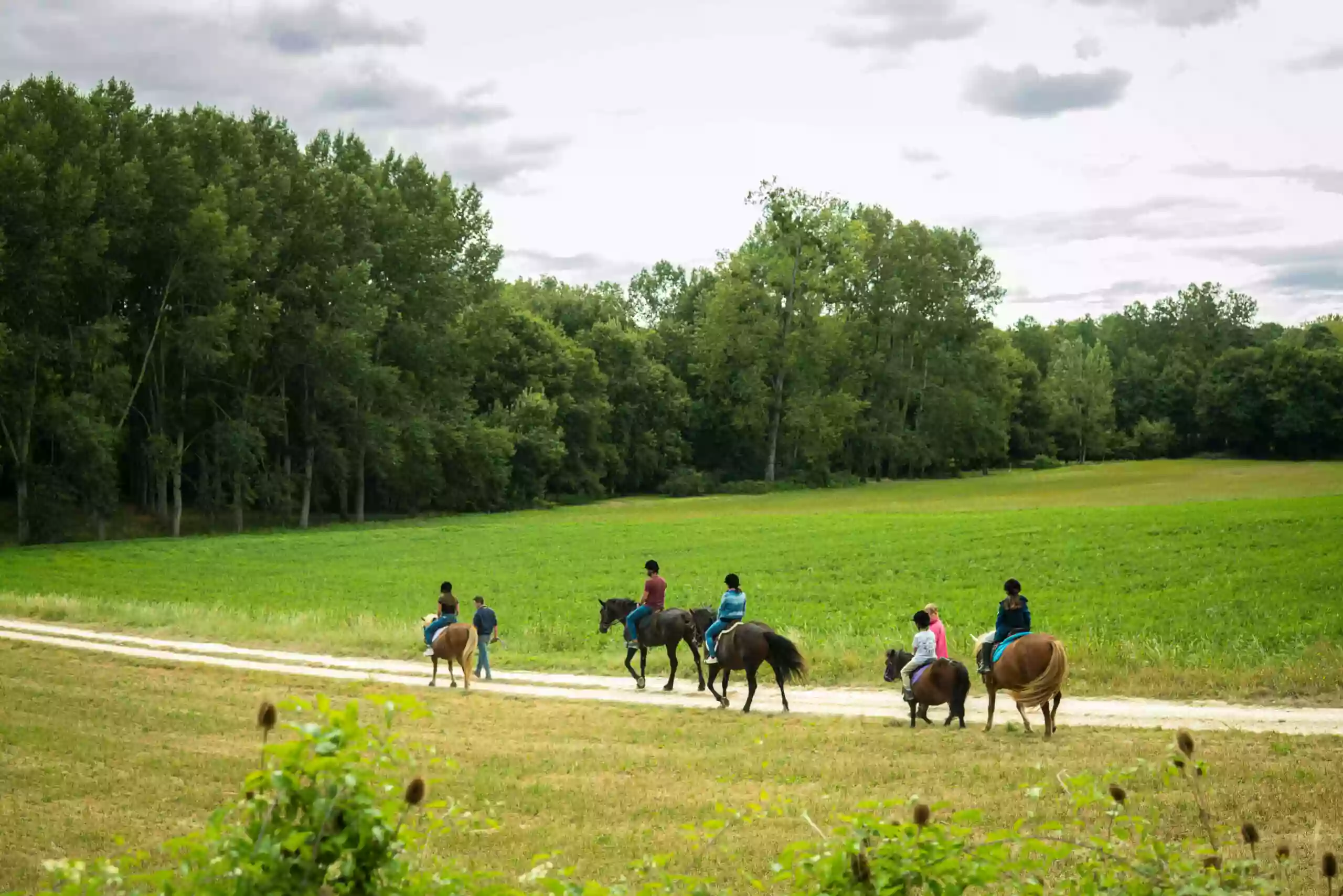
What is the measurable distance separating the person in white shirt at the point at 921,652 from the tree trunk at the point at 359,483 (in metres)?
62.2

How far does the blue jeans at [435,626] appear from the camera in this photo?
2494 centimetres

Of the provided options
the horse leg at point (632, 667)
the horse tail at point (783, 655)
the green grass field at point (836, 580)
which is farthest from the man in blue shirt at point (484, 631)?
the horse tail at point (783, 655)

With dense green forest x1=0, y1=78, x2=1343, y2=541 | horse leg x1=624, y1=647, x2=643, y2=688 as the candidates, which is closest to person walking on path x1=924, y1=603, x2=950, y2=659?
horse leg x1=624, y1=647, x2=643, y2=688

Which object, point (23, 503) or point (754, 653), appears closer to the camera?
point (754, 653)

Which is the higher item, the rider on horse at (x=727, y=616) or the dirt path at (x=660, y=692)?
the rider on horse at (x=727, y=616)

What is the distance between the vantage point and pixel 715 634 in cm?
2208

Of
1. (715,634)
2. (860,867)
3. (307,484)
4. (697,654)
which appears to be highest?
(307,484)

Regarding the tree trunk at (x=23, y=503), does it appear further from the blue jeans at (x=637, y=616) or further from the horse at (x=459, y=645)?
the blue jeans at (x=637, y=616)

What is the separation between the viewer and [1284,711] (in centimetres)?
1939

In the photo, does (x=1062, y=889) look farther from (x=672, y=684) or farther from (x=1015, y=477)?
(x=1015, y=477)

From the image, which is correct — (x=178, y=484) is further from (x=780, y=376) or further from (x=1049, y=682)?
(x=1049, y=682)

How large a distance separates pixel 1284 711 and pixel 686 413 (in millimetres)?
88072

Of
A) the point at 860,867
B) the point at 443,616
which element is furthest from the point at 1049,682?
the point at 860,867

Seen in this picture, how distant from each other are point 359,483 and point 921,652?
65.9 m
